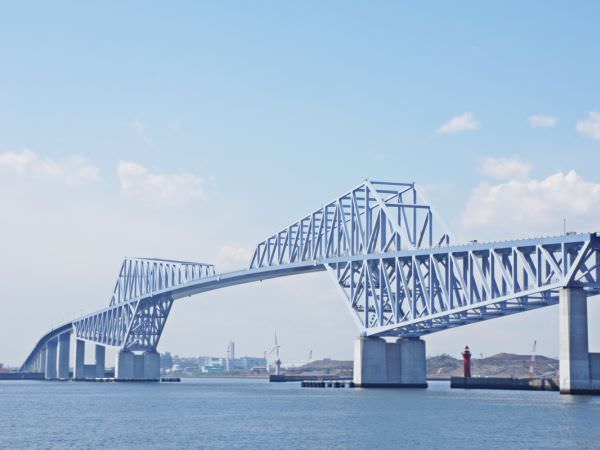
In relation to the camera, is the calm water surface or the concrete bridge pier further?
the concrete bridge pier

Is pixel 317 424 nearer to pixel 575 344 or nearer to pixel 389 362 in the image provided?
pixel 575 344

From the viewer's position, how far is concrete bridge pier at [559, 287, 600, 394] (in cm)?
9719

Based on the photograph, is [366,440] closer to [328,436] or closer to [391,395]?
[328,436]

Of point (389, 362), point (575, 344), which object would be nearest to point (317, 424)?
point (575, 344)

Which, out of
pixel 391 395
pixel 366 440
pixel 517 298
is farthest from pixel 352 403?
pixel 366 440

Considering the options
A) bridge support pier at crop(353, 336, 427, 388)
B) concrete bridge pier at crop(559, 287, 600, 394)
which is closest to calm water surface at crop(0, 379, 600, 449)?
concrete bridge pier at crop(559, 287, 600, 394)

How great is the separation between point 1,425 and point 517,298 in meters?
51.9

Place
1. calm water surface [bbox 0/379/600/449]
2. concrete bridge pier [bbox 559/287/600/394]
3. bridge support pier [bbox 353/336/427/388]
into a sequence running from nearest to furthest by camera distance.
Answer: calm water surface [bbox 0/379/600/449]
concrete bridge pier [bbox 559/287/600/394]
bridge support pier [bbox 353/336/427/388]

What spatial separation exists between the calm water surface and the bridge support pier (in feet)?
66.2

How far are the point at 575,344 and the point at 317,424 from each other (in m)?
29.0

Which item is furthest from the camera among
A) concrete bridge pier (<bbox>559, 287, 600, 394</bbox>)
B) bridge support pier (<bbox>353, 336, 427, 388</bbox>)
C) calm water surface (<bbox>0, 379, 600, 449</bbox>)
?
bridge support pier (<bbox>353, 336, 427, 388</bbox>)

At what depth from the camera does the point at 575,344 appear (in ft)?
318

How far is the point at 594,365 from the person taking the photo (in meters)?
101

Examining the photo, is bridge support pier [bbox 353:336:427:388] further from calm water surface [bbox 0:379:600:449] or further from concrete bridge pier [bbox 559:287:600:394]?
concrete bridge pier [bbox 559:287:600:394]
